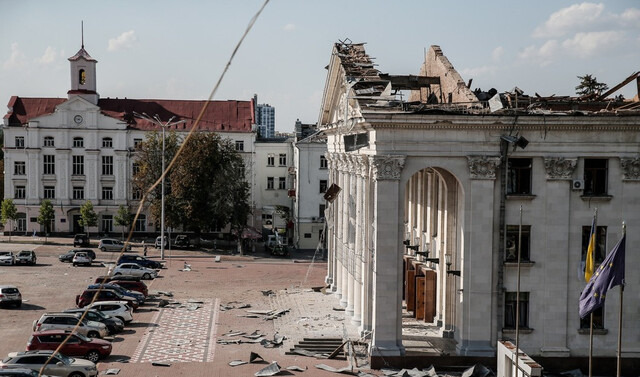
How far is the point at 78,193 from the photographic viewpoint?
88.1 meters

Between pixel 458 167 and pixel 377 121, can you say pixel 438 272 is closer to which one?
pixel 458 167

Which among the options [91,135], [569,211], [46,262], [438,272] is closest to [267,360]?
[438,272]

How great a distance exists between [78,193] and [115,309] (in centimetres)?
4521

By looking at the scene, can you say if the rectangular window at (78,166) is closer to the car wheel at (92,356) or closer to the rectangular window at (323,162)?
the rectangular window at (323,162)

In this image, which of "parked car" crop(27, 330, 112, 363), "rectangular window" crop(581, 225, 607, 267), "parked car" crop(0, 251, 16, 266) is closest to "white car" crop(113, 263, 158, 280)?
"parked car" crop(0, 251, 16, 266)

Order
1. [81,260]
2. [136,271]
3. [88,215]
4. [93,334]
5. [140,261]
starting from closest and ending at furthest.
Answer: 1. [93,334]
2. [136,271]
3. [140,261]
4. [81,260]
5. [88,215]

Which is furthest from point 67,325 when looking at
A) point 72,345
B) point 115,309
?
point 115,309

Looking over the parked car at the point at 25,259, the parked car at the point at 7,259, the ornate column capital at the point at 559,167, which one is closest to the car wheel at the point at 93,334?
the ornate column capital at the point at 559,167

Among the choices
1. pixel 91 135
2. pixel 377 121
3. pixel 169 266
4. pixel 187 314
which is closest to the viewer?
pixel 377 121

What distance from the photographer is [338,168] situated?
2018 inches

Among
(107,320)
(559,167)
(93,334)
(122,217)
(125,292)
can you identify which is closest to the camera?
(559,167)

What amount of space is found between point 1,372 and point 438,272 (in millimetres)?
22459

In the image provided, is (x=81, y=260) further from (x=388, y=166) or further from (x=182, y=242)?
(x=388, y=166)

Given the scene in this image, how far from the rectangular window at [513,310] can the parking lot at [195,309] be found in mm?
7732
